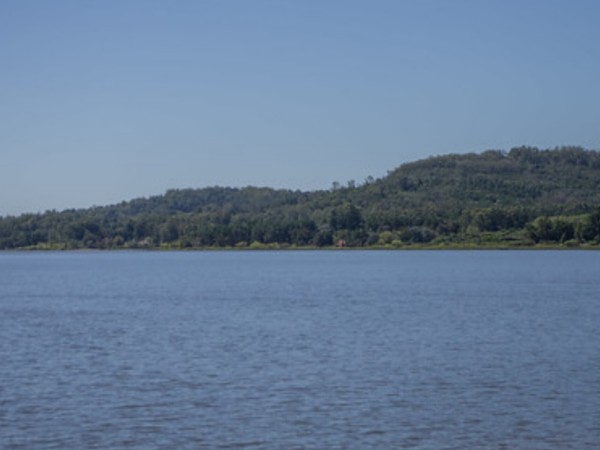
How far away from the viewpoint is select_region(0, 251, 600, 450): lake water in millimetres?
21766

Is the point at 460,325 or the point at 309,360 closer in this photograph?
the point at 309,360

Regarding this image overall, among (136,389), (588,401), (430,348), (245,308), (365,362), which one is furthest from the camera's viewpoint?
(245,308)

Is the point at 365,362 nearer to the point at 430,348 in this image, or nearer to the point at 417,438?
the point at 430,348

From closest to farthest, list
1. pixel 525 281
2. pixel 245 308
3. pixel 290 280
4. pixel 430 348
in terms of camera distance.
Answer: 1. pixel 430 348
2. pixel 245 308
3. pixel 525 281
4. pixel 290 280

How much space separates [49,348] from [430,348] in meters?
14.3

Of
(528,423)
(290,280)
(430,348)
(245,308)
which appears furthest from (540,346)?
(290,280)

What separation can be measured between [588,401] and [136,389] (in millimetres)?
12093

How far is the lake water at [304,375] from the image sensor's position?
21766 mm

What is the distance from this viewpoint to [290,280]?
9388cm

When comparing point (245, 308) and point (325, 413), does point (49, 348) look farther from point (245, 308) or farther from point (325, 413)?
point (245, 308)

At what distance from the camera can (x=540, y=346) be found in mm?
36438

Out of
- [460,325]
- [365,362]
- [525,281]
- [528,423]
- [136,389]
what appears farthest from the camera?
[525,281]

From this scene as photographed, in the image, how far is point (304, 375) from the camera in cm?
2936

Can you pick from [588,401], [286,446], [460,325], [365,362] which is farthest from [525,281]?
[286,446]
